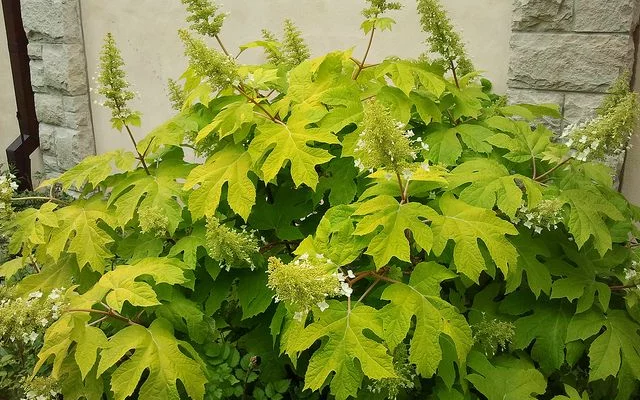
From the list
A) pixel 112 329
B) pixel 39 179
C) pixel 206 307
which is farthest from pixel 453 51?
pixel 39 179

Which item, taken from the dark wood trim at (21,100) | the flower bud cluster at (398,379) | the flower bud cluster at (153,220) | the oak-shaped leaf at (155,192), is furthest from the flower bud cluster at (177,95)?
the dark wood trim at (21,100)

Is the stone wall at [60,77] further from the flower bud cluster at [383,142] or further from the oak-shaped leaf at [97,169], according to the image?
the flower bud cluster at [383,142]

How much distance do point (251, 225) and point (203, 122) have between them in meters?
0.41

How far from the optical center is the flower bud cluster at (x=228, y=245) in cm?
175

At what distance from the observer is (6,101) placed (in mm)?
5617

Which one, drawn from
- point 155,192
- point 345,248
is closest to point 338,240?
point 345,248

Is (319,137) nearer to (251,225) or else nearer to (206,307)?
(251,225)

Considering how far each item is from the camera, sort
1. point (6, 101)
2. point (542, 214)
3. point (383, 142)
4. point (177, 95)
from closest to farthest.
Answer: point (383, 142) < point (542, 214) < point (177, 95) < point (6, 101)

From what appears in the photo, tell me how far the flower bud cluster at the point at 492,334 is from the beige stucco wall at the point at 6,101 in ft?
16.0

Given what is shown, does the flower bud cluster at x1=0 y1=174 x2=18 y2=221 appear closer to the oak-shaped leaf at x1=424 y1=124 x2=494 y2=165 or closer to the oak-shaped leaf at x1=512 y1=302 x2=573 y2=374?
the oak-shaped leaf at x1=424 y1=124 x2=494 y2=165

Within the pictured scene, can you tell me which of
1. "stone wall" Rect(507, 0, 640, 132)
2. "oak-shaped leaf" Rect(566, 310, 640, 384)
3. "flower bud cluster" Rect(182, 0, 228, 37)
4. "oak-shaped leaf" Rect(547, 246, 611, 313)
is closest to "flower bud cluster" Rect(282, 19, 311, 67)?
"flower bud cluster" Rect(182, 0, 228, 37)

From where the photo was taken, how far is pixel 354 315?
1589 mm

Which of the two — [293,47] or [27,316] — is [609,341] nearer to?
[293,47]

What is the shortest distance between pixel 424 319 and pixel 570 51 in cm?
163
